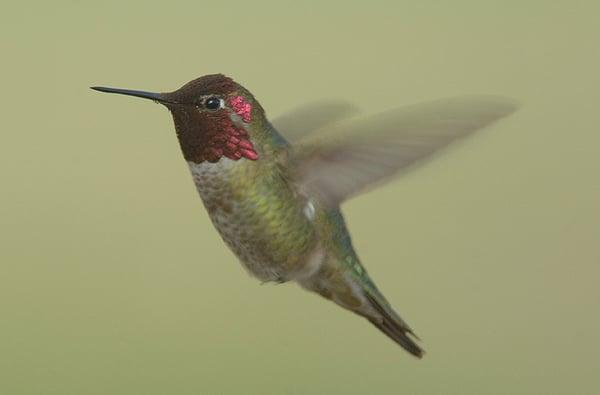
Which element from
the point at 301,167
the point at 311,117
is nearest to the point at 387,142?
the point at 301,167

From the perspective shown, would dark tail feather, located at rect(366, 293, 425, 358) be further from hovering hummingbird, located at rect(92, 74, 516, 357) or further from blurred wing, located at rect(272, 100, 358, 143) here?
blurred wing, located at rect(272, 100, 358, 143)

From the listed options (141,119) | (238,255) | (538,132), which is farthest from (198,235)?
(238,255)

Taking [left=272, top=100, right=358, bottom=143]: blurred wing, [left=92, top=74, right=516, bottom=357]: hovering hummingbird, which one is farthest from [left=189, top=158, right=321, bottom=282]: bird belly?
[left=272, top=100, right=358, bottom=143]: blurred wing

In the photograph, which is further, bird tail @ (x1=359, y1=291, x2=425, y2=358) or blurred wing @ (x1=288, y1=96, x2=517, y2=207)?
bird tail @ (x1=359, y1=291, x2=425, y2=358)

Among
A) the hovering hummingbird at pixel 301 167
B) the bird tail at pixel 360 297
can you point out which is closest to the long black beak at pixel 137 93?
the hovering hummingbird at pixel 301 167

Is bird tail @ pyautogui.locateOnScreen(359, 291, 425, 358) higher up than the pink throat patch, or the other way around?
the pink throat patch

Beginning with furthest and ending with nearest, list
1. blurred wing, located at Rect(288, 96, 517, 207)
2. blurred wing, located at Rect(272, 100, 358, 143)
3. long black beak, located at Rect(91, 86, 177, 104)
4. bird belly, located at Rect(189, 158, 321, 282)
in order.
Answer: blurred wing, located at Rect(272, 100, 358, 143), bird belly, located at Rect(189, 158, 321, 282), blurred wing, located at Rect(288, 96, 517, 207), long black beak, located at Rect(91, 86, 177, 104)

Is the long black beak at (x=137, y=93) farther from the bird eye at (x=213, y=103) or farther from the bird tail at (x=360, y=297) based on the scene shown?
the bird tail at (x=360, y=297)

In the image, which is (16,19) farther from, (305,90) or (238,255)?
(238,255)

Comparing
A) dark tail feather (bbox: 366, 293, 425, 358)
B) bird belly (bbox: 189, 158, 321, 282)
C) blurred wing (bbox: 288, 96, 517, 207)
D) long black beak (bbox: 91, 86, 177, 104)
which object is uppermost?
long black beak (bbox: 91, 86, 177, 104)
